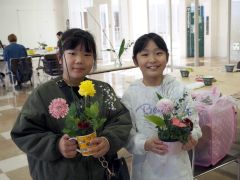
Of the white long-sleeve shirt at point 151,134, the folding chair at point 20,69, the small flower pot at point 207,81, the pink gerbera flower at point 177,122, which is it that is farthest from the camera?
the folding chair at point 20,69

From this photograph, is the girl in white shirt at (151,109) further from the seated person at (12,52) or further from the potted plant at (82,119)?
the seated person at (12,52)

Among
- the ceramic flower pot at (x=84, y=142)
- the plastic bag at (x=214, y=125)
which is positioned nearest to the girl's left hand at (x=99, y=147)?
the ceramic flower pot at (x=84, y=142)

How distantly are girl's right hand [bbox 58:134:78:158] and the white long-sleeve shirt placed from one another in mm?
352

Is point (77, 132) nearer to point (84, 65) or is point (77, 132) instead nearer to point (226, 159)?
point (84, 65)

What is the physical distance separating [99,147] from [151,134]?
40 centimetres

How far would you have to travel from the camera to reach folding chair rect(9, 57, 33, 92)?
6191mm

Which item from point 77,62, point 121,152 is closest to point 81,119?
point 77,62

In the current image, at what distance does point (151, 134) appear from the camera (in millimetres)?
1326

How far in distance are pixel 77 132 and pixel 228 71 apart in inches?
89.1

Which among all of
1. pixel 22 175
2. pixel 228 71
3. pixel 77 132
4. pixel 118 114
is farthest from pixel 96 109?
pixel 228 71

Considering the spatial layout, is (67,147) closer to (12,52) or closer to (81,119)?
(81,119)

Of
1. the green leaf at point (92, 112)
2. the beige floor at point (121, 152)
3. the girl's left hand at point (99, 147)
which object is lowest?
the beige floor at point (121, 152)

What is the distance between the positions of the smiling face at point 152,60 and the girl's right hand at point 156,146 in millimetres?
299

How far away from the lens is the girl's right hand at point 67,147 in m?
0.97
